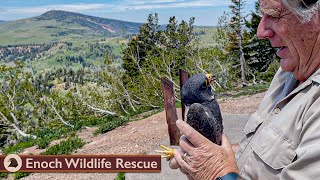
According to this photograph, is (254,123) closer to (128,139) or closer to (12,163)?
(128,139)

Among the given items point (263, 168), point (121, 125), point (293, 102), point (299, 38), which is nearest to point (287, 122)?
point (293, 102)

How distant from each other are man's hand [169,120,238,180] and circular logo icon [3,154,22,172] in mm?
8488

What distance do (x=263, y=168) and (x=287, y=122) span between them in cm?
24

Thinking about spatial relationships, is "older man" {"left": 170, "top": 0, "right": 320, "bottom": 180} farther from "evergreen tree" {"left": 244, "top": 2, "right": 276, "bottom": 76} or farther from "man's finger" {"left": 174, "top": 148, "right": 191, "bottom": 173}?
"evergreen tree" {"left": 244, "top": 2, "right": 276, "bottom": 76}

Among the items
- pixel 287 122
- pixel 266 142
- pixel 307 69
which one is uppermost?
pixel 307 69

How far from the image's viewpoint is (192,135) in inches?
76.1

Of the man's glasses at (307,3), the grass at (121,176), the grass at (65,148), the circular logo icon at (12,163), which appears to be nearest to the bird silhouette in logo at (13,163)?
the circular logo icon at (12,163)

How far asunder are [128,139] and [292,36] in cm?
917

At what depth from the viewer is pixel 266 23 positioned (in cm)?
198

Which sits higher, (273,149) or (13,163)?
(273,149)

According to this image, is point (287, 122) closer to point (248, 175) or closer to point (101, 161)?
point (248, 175)

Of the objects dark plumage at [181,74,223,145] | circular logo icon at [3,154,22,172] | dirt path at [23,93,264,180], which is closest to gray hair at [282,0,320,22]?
dark plumage at [181,74,223,145]

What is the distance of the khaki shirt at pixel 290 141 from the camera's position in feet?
5.03

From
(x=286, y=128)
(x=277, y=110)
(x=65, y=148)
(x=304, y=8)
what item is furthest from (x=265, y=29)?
(x=65, y=148)
